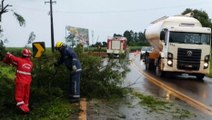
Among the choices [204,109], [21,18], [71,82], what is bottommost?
[204,109]

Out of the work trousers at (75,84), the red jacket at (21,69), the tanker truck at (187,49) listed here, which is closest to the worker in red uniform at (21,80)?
the red jacket at (21,69)

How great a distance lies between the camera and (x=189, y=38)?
25547 millimetres

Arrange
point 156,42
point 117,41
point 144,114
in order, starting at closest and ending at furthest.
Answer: point 144,114
point 156,42
point 117,41

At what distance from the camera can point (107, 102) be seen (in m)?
13.6

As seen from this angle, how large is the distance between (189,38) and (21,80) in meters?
15.7

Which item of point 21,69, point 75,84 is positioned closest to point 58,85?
point 75,84

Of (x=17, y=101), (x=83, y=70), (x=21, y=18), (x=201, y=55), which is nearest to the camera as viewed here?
(x=17, y=101)

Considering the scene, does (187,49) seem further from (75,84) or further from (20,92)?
(20,92)

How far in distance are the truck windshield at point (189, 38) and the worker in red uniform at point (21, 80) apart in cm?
1507

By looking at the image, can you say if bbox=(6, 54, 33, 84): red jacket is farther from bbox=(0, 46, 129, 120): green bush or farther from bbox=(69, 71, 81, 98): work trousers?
bbox=(69, 71, 81, 98): work trousers

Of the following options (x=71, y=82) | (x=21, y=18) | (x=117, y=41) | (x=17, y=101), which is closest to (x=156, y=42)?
(x=21, y=18)

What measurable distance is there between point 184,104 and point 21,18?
19.9m

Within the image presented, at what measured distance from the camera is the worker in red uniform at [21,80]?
11211mm

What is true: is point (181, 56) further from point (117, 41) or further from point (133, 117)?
point (117, 41)
